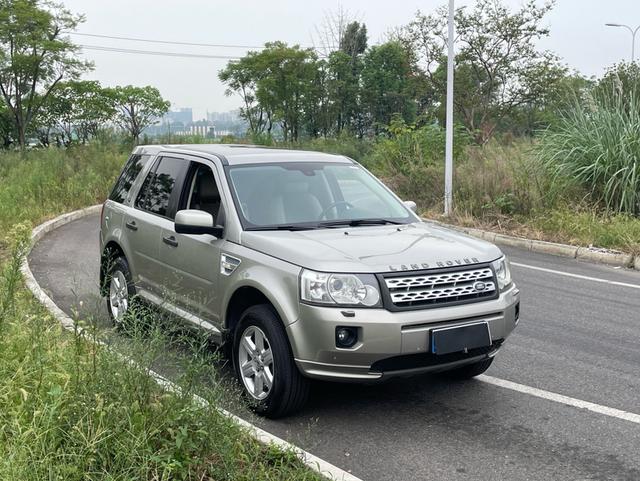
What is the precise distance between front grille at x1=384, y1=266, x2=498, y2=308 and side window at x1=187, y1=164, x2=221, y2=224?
1816 millimetres

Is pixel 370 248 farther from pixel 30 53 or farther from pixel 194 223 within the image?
pixel 30 53

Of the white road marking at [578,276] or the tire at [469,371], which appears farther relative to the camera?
the white road marking at [578,276]

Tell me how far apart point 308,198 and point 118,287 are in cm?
234

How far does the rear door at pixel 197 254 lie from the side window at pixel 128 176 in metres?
1.16

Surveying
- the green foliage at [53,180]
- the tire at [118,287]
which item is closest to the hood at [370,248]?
the tire at [118,287]

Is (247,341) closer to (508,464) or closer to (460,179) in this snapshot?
(508,464)

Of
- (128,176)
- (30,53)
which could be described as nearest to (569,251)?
(128,176)

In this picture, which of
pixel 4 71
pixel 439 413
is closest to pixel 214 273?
pixel 439 413

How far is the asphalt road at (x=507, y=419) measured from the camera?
4023mm

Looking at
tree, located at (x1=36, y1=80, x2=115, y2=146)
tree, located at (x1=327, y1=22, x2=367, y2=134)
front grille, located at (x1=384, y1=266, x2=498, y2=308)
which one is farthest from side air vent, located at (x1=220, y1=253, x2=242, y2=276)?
tree, located at (x1=36, y1=80, x2=115, y2=146)

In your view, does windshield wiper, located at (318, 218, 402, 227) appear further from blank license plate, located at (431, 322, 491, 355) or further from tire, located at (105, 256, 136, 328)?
tire, located at (105, 256, 136, 328)

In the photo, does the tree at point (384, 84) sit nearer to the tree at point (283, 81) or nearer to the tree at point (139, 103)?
the tree at point (283, 81)

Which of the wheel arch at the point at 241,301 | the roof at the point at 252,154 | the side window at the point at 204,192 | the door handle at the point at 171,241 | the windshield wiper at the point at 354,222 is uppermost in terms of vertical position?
the roof at the point at 252,154

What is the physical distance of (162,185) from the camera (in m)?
6.26
